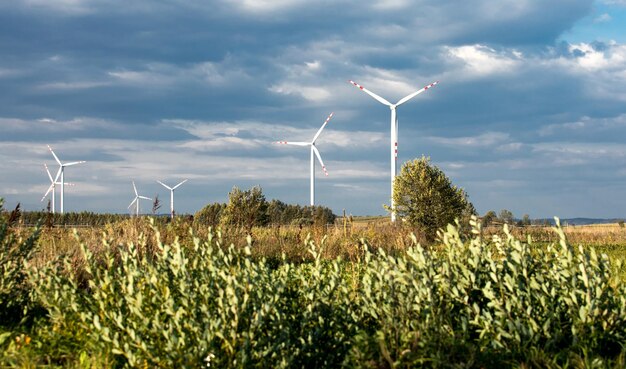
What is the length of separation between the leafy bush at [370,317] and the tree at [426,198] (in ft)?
77.3

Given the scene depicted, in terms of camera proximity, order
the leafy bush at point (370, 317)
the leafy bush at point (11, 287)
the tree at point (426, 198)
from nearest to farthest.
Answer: the leafy bush at point (370, 317) → the leafy bush at point (11, 287) → the tree at point (426, 198)

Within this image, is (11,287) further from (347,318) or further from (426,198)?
(426,198)

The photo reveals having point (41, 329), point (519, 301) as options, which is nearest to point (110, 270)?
point (41, 329)

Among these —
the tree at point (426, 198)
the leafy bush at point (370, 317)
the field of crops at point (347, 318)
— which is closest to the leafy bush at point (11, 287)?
the field of crops at point (347, 318)

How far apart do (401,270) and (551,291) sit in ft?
4.72

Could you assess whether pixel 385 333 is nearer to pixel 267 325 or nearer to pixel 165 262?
pixel 267 325

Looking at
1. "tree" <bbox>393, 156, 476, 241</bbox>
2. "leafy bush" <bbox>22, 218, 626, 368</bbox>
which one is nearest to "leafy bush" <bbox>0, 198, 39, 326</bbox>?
"leafy bush" <bbox>22, 218, 626, 368</bbox>

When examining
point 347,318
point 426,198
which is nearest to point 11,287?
point 347,318

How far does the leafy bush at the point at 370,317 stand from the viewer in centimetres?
500

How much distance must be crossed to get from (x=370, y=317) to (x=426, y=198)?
25305mm

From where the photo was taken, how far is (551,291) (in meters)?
5.88

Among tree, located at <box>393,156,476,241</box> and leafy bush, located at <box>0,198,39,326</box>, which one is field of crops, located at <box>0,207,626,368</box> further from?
tree, located at <box>393,156,476,241</box>

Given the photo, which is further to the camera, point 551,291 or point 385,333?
point 551,291

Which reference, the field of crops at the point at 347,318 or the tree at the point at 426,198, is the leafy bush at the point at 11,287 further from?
the tree at the point at 426,198
